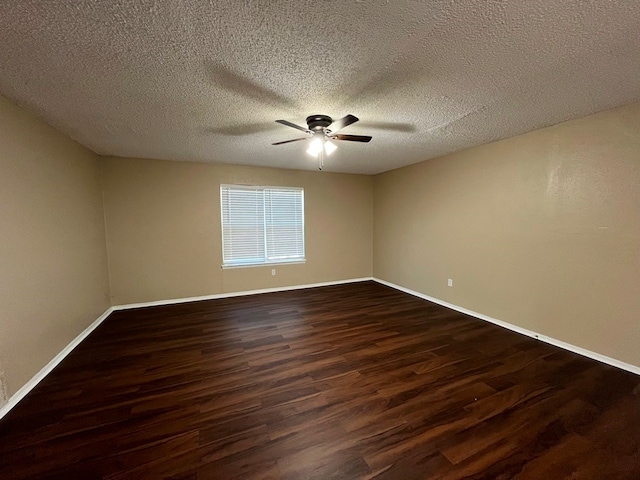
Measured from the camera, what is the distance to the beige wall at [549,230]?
2355 mm

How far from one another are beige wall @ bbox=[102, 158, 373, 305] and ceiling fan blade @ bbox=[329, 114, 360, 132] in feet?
8.82

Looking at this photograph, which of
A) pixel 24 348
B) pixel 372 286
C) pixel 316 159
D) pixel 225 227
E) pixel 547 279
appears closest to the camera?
pixel 24 348

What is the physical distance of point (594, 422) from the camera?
175 centimetres

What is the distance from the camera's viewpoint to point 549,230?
2854 millimetres

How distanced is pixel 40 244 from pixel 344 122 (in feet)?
9.48

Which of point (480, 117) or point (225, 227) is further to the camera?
point (225, 227)

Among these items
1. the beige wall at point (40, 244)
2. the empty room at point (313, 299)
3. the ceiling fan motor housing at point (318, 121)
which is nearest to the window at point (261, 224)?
the empty room at point (313, 299)

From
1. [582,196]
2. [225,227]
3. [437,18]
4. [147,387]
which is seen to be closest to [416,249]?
[582,196]

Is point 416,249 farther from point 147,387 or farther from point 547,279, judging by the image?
point 147,387

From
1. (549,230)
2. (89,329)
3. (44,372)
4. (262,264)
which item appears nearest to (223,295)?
(262,264)

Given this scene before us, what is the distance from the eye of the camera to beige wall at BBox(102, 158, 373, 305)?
3988 millimetres

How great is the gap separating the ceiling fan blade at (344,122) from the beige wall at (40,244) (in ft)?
8.29

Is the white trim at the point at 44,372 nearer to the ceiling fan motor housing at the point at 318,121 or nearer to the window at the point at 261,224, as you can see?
the window at the point at 261,224

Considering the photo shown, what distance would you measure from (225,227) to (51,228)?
2267mm
